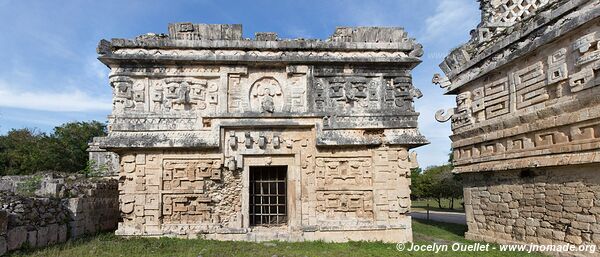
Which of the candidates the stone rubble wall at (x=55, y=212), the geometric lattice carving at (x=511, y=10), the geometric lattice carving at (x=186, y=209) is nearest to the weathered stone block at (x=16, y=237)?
the stone rubble wall at (x=55, y=212)

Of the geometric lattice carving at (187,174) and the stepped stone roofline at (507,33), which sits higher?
the stepped stone roofline at (507,33)

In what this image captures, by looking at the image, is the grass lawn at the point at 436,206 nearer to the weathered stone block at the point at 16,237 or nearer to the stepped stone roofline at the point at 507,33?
the stepped stone roofline at the point at 507,33

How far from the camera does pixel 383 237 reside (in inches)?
336

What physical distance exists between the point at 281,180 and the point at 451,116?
5.74 metres

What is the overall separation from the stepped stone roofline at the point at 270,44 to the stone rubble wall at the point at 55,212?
2.92 m

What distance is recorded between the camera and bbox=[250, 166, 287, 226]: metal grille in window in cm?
880

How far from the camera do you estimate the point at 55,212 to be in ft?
24.5

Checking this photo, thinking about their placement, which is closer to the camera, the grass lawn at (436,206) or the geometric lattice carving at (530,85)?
the geometric lattice carving at (530,85)

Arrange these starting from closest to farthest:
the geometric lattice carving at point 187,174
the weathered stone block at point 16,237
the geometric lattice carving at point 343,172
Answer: the weathered stone block at point 16,237 → the geometric lattice carving at point 187,174 → the geometric lattice carving at point 343,172

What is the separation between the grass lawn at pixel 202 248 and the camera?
267 inches

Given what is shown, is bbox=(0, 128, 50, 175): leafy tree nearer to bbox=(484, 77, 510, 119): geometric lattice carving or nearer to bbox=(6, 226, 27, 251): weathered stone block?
bbox=(6, 226, 27, 251): weathered stone block

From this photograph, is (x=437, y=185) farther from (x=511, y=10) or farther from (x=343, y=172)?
(x=343, y=172)

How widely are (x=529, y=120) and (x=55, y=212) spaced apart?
9.88 metres

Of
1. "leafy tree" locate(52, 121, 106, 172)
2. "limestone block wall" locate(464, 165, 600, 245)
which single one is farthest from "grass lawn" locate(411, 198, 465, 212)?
"leafy tree" locate(52, 121, 106, 172)
